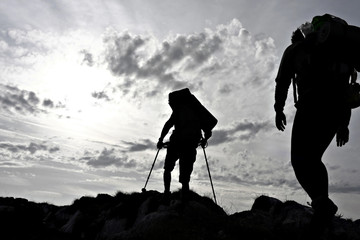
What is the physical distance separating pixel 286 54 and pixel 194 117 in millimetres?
4988

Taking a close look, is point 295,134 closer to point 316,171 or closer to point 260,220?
point 316,171

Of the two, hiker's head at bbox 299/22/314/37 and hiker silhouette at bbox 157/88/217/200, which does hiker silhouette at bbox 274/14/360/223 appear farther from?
→ hiker silhouette at bbox 157/88/217/200

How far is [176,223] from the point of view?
5934mm

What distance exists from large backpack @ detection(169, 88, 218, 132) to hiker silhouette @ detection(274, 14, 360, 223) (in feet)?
17.7

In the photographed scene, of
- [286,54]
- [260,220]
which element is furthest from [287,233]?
[286,54]

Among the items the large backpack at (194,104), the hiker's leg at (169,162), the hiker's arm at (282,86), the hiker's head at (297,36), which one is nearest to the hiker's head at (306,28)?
the hiker's head at (297,36)

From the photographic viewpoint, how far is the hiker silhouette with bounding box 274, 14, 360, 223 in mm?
3529

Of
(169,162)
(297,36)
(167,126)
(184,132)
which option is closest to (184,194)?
(169,162)

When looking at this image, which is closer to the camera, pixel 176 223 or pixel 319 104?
pixel 319 104

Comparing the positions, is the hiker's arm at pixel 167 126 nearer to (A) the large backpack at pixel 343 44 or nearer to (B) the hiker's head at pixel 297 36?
(B) the hiker's head at pixel 297 36

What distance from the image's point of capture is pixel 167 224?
230 inches

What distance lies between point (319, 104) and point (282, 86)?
62 centimetres

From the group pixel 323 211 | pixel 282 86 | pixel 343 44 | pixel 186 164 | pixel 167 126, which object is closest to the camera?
pixel 323 211

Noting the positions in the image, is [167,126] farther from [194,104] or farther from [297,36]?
[297,36]
